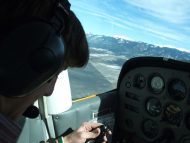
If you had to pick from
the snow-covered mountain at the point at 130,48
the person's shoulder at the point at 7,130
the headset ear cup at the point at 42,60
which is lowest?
the snow-covered mountain at the point at 130,48

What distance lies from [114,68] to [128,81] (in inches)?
17.6

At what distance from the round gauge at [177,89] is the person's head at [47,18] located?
2064 mm

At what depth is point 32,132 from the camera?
9.06 feet

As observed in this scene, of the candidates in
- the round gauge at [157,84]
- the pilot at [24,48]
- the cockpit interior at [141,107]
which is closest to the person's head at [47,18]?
the pilot at [24,48]

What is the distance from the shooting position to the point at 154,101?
3523 mm

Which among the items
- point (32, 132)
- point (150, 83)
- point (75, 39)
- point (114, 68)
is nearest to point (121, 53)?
point (114, 68)

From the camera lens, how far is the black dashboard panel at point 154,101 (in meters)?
3.27

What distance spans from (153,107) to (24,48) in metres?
2.62

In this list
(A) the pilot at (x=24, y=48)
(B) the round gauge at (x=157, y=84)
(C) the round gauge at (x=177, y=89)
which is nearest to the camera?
(A) the pilot at (x=24, y=48)

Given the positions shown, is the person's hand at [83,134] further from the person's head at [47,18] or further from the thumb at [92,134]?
the person's head at [47,18]

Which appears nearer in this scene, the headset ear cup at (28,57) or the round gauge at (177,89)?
the headset ear cup at (28,57)

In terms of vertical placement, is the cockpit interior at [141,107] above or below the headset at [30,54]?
below

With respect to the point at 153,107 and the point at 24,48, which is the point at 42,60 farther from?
the point at 153,107

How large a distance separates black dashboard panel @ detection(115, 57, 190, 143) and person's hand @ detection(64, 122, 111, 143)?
94 centimetres
